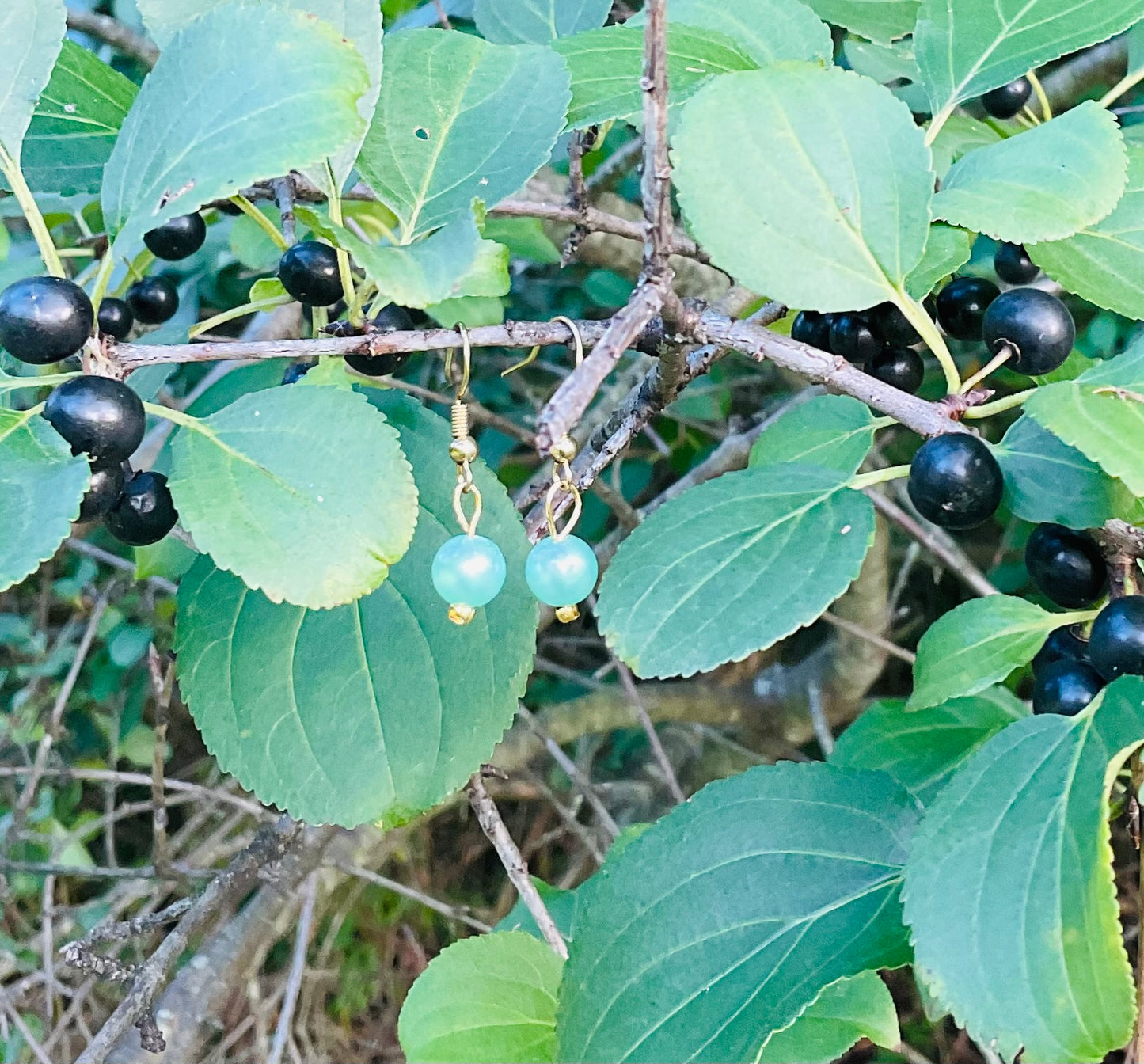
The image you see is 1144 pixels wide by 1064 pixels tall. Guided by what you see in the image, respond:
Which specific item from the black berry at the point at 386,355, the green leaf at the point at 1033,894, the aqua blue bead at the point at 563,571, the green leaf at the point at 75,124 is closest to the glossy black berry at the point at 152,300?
the green leaf at the point at 75,124

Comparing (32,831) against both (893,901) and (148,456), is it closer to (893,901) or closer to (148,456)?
(148,456)

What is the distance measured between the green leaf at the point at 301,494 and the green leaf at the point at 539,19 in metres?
0.55

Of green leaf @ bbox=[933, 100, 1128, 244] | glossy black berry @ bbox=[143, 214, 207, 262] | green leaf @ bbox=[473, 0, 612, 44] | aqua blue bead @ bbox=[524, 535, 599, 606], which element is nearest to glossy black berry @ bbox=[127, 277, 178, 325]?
glossy black berry @ bbox=[143, 214, 207, 262]

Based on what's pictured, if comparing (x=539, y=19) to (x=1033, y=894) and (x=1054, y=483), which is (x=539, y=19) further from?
(x=1033, y=894)

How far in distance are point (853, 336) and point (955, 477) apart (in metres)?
0.22

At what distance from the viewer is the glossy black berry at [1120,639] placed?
602 millimetres

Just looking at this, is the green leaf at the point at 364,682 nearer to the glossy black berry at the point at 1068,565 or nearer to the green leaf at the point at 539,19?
the glossy black berry at the point at 1068,565

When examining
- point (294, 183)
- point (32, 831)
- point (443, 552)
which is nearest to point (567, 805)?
point (32, 831)

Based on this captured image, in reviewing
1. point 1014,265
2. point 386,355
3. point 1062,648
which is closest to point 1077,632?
point 1062,648

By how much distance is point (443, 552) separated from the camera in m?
0.57

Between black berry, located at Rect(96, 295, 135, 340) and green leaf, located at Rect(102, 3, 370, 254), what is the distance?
335 mm

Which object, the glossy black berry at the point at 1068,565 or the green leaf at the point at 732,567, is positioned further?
the glossy black berry at the point at 1068,565

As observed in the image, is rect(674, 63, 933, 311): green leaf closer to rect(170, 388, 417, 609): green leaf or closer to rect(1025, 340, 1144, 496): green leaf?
rect(1025, 340, 1144, 496): green leaf

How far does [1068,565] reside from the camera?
71 centimetres
